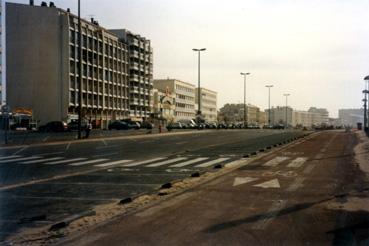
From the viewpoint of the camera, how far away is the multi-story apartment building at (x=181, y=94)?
16588 cm

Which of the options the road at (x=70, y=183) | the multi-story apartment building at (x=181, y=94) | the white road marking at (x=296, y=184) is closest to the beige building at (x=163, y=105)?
the multi-story apartment building at (x=181, y=94)

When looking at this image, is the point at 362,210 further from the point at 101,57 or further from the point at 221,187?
the point at 101,57

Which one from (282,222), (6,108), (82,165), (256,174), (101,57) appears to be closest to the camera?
(282,222)

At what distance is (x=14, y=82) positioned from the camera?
283 ft

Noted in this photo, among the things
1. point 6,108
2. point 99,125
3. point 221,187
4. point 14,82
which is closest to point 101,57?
point 99,125

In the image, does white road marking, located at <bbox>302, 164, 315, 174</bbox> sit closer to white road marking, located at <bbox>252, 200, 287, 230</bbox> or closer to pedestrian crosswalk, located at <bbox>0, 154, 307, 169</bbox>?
pedestrian crosswalk, located at <bbox>0, 154, 307, 169</bbox>

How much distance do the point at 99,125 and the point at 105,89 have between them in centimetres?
913

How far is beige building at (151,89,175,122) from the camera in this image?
455ft

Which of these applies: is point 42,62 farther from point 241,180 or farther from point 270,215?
point 270,215

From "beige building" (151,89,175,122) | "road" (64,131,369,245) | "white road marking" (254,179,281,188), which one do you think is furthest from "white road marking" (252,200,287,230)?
"beige building" (151,89,175,122)

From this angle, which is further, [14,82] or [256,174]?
[14,82]

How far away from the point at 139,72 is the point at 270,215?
11820cm

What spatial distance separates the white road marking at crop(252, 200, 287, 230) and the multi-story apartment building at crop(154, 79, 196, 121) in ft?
481

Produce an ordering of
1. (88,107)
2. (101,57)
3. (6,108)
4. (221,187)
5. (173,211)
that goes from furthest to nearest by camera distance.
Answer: (101,57), (88,107), (6,108), (221,187), (173,211)
